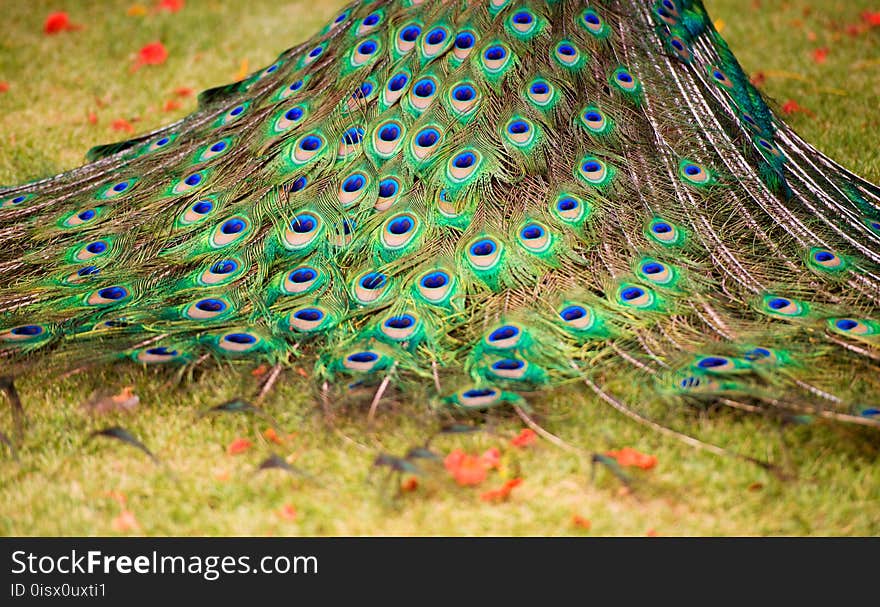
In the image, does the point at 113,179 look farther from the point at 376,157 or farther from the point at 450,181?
the point at 450,181

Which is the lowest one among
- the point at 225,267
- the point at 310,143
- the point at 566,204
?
the point at 225,267

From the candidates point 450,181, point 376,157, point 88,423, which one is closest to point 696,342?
point 450,181

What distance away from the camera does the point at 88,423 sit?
12.0 ft

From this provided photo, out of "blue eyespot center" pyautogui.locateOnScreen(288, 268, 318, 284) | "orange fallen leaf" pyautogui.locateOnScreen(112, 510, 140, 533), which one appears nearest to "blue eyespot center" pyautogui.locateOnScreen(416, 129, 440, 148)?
"blue eyespot center" pyautogui.locateOnScreen(288, 268, 318, 284)

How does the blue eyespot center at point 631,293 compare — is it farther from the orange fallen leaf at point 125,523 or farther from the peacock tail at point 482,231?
the orange fallen leaf at point 125,523

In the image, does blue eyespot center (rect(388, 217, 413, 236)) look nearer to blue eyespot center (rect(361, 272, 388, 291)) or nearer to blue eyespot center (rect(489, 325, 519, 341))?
blue eyespot center (rect(361, 272, 388, 291))

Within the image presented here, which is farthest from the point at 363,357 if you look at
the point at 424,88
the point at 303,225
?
the point at 424,88

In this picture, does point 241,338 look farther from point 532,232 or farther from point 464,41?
point 464,41

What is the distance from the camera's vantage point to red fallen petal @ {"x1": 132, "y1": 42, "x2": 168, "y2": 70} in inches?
306

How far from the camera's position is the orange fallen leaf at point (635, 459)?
11.1 feet

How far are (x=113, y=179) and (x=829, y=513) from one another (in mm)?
3332

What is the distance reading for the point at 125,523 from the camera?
3.20 meters

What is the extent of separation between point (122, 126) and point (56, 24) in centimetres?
248

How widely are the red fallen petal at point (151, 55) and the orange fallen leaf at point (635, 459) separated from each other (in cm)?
563
